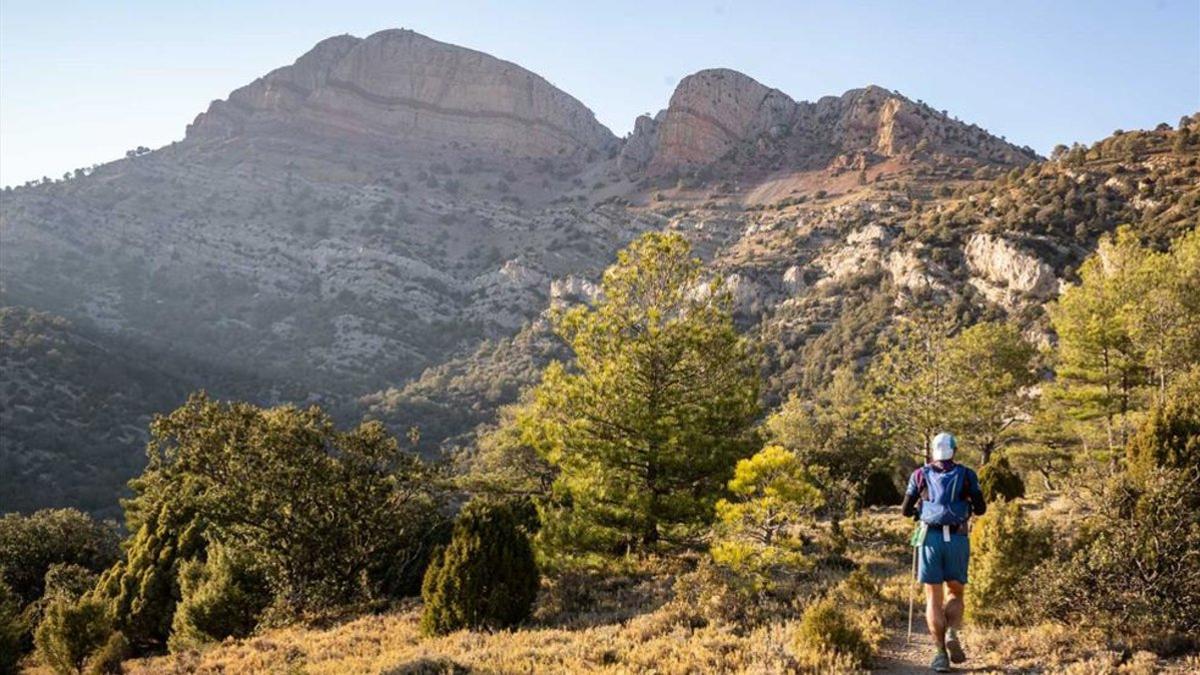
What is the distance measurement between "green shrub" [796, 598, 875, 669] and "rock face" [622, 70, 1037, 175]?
424 ft

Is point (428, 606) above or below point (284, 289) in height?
below

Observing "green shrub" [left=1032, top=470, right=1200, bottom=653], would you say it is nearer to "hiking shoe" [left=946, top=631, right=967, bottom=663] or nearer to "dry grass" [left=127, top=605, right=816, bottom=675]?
"hiking shoe" [left=946, top=631, right=967, bottom=663]

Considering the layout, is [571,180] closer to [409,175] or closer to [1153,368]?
[409,175]

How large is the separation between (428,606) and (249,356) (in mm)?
101058

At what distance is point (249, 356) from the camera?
99875 millimetres

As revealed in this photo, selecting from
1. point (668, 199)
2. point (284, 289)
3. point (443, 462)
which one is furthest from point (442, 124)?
point (443, 462)

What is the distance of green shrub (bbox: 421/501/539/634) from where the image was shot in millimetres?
10977

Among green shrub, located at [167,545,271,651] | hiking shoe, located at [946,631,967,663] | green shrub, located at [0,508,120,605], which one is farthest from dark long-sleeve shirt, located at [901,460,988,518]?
green shrub, located at [0,508,120,605]

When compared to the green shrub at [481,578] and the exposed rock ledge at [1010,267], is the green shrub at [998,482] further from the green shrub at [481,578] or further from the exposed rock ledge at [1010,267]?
the exposed rock ledge at [1010,267]

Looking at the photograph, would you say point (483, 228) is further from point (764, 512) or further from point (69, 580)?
point (764, 512)

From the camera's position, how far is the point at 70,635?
13.8 meters

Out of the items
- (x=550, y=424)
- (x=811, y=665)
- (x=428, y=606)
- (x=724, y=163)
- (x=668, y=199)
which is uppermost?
(x=724, y=163)

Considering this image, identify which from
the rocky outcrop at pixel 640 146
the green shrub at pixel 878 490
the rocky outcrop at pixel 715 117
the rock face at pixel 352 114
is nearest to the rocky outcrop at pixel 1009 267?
the green shrub at pixel 878 490

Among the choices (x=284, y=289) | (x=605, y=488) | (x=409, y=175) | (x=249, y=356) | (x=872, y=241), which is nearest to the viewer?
(x=605, y=488)
